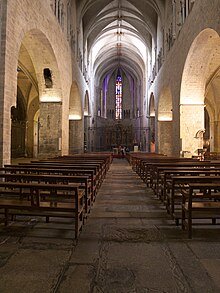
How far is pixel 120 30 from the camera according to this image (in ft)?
88.2

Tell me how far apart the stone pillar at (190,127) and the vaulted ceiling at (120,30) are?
8774mm

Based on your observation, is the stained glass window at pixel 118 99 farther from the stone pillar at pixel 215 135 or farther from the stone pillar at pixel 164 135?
the stone pillar at pixel 164 135

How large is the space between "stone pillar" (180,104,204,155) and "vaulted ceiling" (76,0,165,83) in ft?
28.8

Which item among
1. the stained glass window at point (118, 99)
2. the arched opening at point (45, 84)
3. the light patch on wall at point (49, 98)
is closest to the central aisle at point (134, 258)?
the arched opening at point (45, 84)

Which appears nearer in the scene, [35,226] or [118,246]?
[118,246]

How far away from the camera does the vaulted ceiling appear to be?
69.3ft

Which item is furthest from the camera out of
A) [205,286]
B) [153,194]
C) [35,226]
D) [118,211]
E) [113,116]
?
[113,116]

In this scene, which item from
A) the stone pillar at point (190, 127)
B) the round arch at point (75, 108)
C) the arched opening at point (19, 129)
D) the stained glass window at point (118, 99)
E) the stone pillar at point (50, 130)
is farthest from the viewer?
the stained glass window at point (118, 99)

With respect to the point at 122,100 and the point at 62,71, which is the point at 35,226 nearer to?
the point at 62,71

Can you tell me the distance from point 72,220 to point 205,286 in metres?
2.60

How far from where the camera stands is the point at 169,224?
4.38 metres

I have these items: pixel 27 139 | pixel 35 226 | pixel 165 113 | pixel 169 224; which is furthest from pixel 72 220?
pixel 27 139

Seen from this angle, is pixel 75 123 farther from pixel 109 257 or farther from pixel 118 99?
pixel 118 99

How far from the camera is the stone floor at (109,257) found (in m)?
2.42
